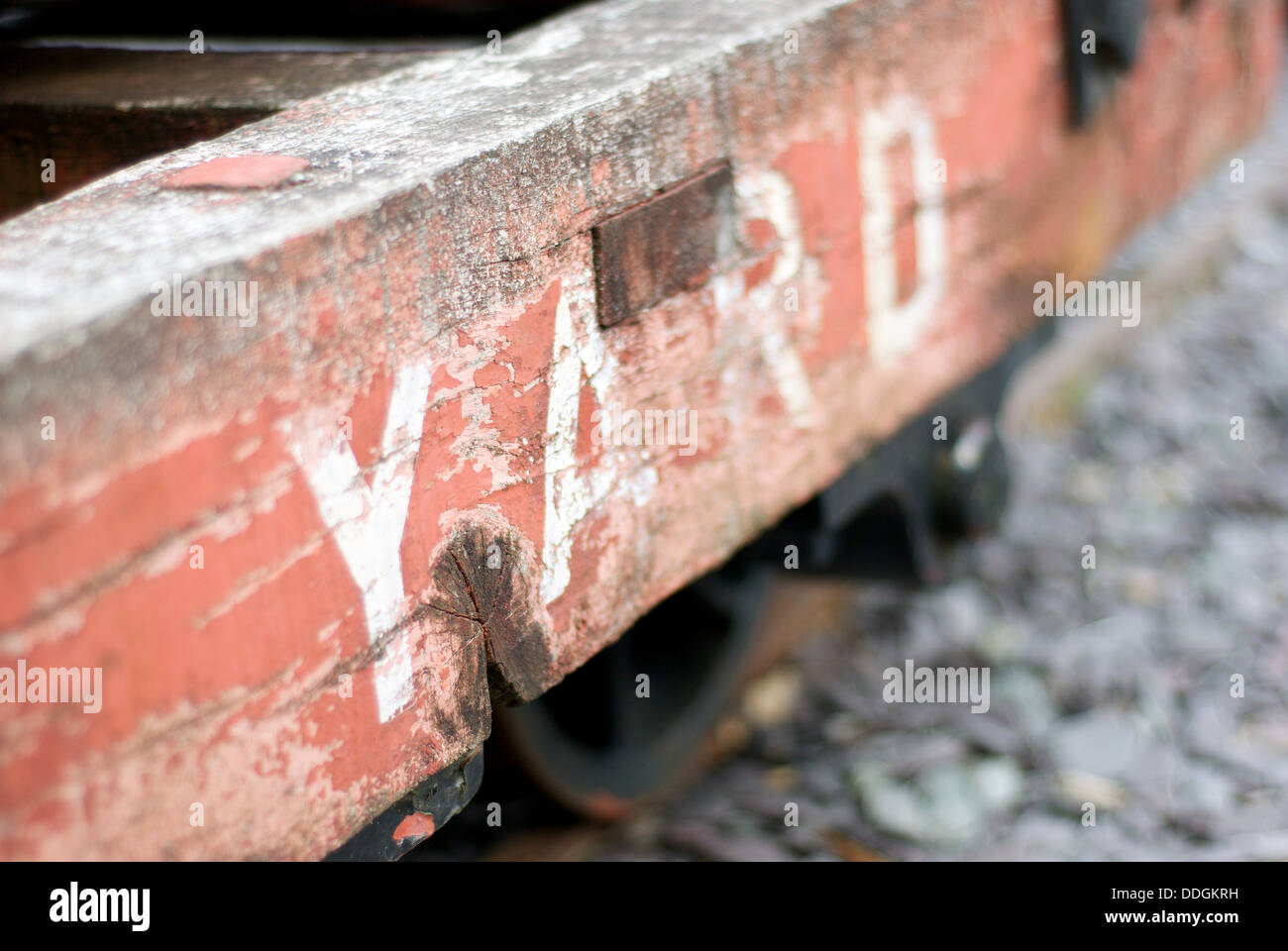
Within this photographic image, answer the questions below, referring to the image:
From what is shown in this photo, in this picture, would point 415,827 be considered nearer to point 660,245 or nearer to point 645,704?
point 660,245

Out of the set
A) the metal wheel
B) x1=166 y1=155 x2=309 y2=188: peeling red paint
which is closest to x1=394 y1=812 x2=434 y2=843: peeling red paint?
x1=166 y1=155 x2=309 y2=188: peeling red paint

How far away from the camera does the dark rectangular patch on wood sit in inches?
74.4

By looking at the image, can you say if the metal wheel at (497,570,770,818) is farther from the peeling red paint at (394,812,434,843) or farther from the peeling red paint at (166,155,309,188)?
the peeling red paint at (166,155,309,188)

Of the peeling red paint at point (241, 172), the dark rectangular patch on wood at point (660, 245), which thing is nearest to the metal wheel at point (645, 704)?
the dark rectangular patch on wood at point (660, 245)

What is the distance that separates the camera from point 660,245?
78.1 inches

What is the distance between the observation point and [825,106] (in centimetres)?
229

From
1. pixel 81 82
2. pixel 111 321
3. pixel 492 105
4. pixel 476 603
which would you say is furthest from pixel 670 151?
pixel 81 82

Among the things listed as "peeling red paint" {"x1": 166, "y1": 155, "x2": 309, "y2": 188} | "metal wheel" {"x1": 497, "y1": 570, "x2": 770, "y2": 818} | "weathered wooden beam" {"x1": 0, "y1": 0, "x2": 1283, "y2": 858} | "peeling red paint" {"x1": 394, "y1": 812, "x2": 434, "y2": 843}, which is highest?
"peeling red paint" {"x1": 166, "y1": 155, "x2": 309, "y2": 188}

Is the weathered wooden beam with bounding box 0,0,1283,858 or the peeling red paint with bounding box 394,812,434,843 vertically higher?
the weathered wooden beam with bounding box 0,0,1283,858

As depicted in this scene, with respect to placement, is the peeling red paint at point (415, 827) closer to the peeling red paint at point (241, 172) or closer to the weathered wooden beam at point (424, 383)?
the weathered wooden beam at point (424, 383)

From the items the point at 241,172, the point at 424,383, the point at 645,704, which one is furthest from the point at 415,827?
the point at 645,704

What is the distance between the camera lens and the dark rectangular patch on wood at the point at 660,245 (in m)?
1.89

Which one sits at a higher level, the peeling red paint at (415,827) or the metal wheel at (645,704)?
the peeling red paint at (415,827)
